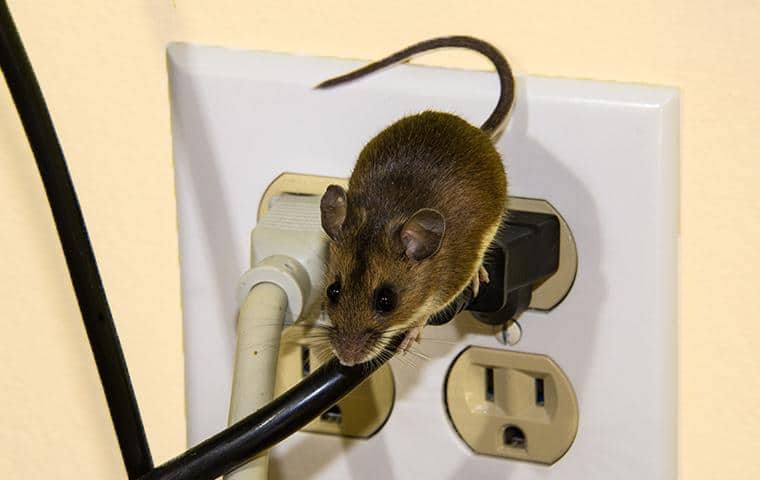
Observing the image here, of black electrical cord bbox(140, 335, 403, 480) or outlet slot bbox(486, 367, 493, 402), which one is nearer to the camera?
black electrical cord bbox(140, 335, 403, 480)

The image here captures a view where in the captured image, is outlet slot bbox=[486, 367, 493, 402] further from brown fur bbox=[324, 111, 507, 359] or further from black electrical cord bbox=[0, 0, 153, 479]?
black electrical cord bbox=[0, 0, 153, 479]

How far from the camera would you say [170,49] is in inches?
21.0

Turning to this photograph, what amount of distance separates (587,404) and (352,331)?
0.35 ft

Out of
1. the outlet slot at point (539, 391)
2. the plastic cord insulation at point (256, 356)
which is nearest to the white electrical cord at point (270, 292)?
the plastic cord insulation at point (256, 356)

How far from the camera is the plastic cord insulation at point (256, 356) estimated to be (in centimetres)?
44

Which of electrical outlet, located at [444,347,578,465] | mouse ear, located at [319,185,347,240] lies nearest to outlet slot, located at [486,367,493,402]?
electrical outlet, located at [444,347,578,465]

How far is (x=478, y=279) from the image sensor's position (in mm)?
472

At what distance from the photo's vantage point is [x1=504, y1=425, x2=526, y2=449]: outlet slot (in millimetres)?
522

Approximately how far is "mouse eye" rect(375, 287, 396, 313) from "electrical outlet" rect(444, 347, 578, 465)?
4cm

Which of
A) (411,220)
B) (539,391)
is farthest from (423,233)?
(539,391)

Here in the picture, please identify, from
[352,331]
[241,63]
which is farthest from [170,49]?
[352,331]

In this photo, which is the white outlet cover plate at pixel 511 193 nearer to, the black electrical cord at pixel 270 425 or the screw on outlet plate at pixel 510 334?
the screw on outlet plate at pixel 510 334

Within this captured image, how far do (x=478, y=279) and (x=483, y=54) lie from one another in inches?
3.6

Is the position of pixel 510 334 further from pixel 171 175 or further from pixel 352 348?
pixel 171 175
